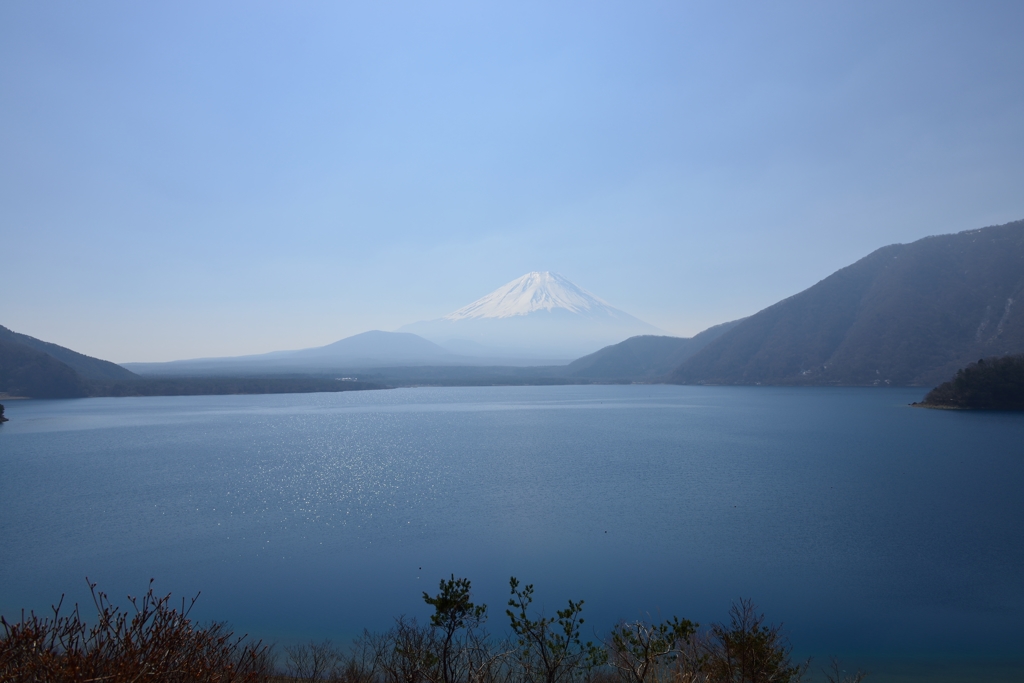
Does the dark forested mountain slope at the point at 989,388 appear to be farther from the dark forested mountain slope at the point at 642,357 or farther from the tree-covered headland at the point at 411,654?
the dark forested mountain slope at the point at 642,357

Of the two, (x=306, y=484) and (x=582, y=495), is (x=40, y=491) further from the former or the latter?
(x=582, y=495)

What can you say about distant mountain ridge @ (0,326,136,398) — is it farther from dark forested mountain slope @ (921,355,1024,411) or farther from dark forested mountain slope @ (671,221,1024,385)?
dark forested mountain slope @ (921,355,1024,411)

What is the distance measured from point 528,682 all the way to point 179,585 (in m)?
7.09

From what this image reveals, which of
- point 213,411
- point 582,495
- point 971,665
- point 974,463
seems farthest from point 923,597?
point 213,411

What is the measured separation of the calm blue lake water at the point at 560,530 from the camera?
8523 millimetres

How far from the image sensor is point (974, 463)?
63.6 feet

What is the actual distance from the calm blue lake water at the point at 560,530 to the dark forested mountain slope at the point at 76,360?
5878 cm

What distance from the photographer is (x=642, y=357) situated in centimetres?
11056

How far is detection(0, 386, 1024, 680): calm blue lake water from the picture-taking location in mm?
8523

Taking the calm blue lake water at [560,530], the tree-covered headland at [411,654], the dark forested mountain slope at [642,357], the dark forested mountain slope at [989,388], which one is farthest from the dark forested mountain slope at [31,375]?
the dark forested mountain slope at [989,388]

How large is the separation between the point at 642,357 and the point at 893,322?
47.3 m

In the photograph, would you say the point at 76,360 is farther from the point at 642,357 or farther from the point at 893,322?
the point at 893,322

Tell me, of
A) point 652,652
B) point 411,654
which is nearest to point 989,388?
point 652,652

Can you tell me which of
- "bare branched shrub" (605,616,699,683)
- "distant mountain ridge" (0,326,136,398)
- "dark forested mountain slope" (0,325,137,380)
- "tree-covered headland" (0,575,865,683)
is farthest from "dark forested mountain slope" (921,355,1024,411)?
"dark forested mountain slope" (0,325,137,380)
